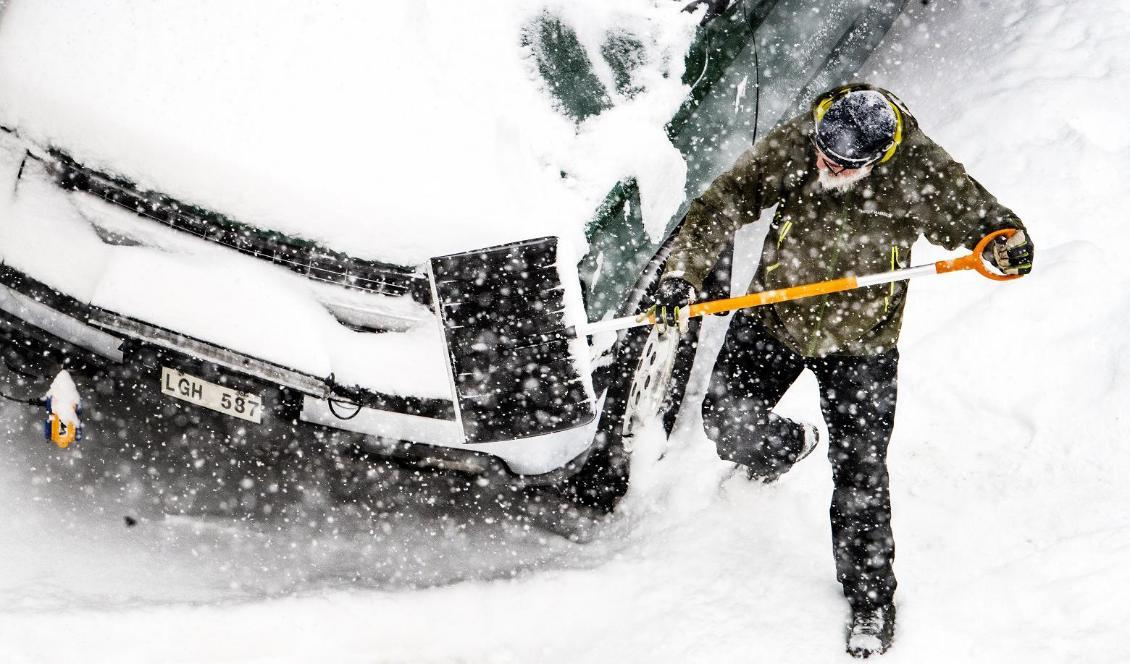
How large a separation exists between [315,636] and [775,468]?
5.64ft

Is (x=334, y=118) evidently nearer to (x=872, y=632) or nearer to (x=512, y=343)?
(x=512, y=343)

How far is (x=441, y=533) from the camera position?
11.5 feet

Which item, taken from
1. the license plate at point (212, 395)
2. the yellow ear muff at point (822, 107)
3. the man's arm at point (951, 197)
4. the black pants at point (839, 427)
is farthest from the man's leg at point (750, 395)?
the license plate at point (212, 395)

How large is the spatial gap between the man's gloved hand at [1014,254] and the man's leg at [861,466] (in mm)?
451

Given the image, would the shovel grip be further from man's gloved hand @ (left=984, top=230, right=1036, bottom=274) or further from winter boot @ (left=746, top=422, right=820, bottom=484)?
winter boot @ (left=746, top=422, right=820, bottom=484)

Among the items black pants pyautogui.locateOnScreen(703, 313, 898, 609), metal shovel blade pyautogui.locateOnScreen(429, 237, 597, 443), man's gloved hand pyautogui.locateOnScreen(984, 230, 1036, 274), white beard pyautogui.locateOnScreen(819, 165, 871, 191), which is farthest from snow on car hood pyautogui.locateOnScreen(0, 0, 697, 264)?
man's gloved hand pyautogui.locateOnScreen(984, 230, 1036, 274)

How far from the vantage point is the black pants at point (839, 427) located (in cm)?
288

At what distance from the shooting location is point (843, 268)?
2.75 m

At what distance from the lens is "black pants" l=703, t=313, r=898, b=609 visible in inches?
114

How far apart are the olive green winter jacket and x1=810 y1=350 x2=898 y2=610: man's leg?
0.09 meters

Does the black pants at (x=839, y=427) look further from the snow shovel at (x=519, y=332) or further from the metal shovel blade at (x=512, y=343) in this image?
the metal shovel blade at (x=512, y=343)

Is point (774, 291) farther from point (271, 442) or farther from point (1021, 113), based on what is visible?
point (1021, 113)

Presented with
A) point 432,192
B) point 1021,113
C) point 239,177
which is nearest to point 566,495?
point 432,192

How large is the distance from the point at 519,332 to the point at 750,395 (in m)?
0.86
